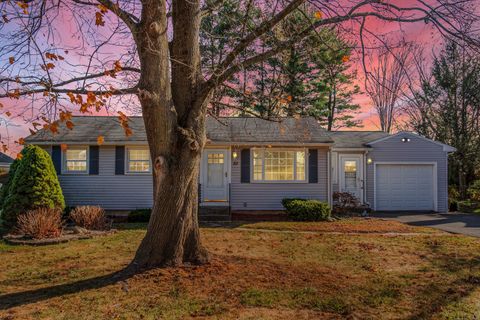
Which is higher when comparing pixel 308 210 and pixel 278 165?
pixel 278 165

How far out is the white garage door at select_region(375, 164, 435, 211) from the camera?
15312 millimetres

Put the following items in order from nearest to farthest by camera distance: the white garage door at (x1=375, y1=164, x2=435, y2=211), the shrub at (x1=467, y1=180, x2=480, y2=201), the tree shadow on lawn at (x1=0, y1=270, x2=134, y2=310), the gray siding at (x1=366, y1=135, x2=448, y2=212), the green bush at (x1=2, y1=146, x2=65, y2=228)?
the tree shadow on lawn at (x1=0, y1=270, x2=134, y2=310) → the green bush at (x1=2, y1=146, x2=65, y2=228) → the gray siding at (x1=366, y1=135, x2=448, y2=212) → the white garage door at (x1=375, y1=164, x2=435, y2=211) → the shrub at (x1=467, y1=180, x2=480, y2=201)

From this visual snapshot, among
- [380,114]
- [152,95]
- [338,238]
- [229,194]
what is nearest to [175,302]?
[152,95]

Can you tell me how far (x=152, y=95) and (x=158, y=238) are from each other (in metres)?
2.22

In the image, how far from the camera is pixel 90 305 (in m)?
3.96

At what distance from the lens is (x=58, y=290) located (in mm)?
4523

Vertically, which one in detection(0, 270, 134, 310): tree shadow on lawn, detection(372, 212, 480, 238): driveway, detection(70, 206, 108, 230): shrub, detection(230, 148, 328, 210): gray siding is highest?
detection(230, 148, 328, 210): gray siding

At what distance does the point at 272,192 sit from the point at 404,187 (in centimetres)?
703

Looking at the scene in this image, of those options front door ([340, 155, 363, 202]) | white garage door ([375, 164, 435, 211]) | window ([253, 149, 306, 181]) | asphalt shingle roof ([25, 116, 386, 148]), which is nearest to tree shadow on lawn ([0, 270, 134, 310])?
asphalt shingle roof ([25, 116, 386, 148])

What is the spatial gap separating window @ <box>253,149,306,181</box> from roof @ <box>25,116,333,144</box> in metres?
0.61

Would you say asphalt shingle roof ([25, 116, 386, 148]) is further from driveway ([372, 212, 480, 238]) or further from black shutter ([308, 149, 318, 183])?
driveway ([372, 212, 480, 238])

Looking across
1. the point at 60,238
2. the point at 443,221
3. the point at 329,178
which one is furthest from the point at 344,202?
the point at 60,238

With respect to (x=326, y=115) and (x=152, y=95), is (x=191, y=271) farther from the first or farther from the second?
(x=326, y=115)

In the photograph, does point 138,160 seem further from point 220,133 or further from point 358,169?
point 358,169
